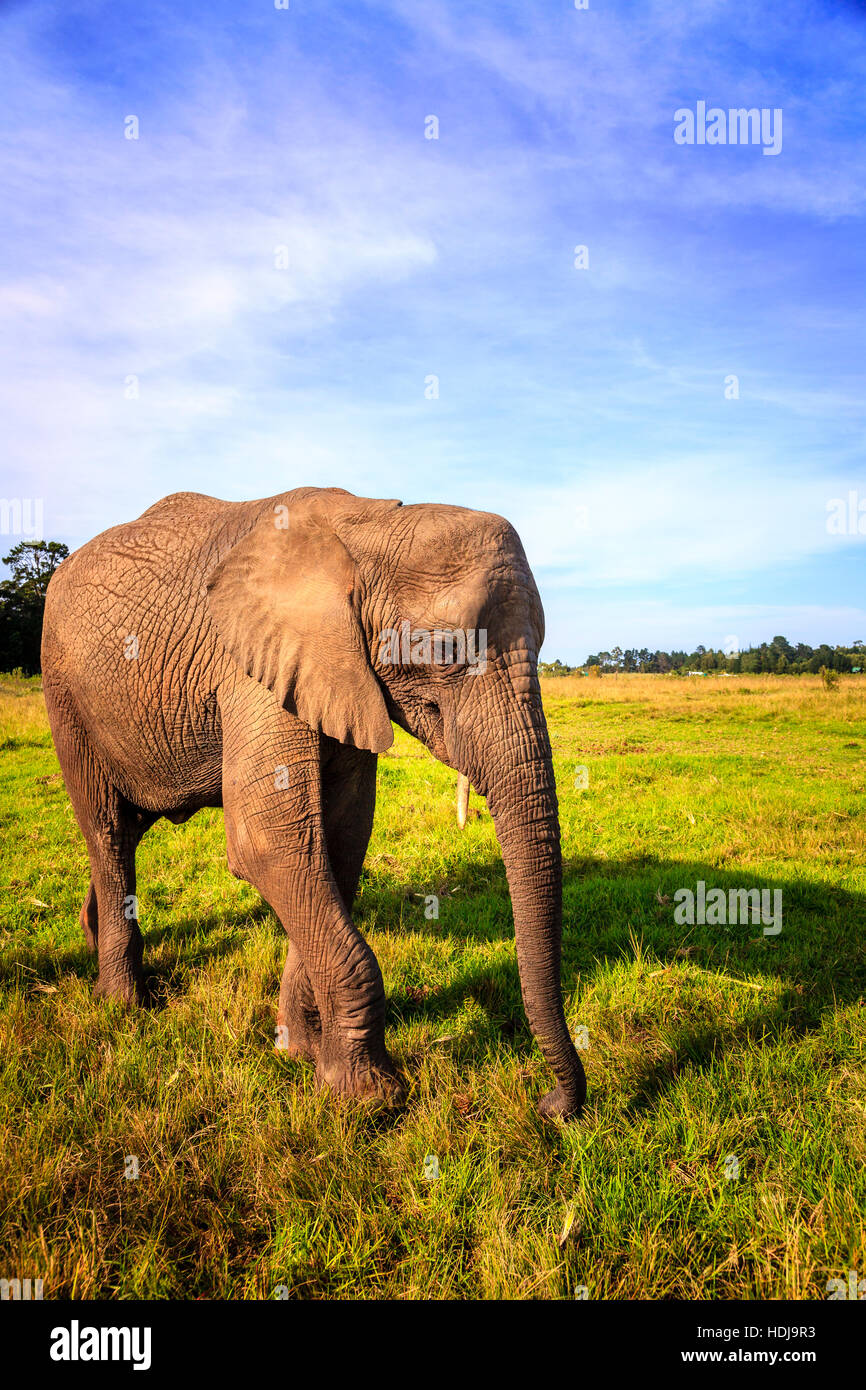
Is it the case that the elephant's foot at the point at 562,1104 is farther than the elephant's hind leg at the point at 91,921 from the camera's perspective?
No

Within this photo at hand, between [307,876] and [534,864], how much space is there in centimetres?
131

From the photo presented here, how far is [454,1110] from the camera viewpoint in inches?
171

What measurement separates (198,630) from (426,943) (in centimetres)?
346

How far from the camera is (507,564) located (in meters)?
4.07

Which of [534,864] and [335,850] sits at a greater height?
[534,864]

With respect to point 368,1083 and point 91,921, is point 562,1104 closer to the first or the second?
point 368,1083

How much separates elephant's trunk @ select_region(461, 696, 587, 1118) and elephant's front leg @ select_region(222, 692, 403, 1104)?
0.95 meters

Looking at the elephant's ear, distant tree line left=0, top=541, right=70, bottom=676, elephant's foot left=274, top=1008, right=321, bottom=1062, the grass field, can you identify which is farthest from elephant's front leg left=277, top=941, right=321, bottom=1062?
distant tree line left=0, top=541, right=70, bottom=676

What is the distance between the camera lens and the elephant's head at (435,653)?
4027mm

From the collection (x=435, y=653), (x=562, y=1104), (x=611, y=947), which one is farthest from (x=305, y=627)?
(x=611, y=947)

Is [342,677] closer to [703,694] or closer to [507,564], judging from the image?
[507,564]

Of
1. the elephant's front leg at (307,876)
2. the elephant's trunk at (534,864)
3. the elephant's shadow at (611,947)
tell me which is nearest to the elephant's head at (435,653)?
the elephant's trunk at (534,864)

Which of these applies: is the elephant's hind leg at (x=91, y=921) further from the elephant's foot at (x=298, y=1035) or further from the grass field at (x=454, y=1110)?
the elephant's foot at (x=298, y=1035)
